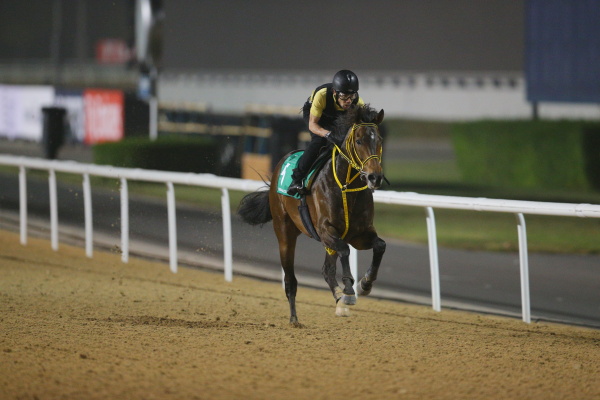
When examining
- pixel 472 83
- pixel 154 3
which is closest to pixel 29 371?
pixel 154 3

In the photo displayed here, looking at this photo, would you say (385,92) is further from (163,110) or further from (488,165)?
(488,165)

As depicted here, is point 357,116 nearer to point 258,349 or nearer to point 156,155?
point 258,349

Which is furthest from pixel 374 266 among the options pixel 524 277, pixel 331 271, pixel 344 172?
pixel 524 277

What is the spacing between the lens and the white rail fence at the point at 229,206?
764cm

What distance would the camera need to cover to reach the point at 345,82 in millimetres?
6609

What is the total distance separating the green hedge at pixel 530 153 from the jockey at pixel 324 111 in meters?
13.6

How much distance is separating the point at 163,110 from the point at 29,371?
21965mm

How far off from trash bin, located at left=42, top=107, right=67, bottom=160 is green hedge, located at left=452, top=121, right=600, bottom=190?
344 inches

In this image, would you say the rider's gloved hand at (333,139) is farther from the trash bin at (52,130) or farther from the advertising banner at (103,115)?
the advertising banner at (103,115)

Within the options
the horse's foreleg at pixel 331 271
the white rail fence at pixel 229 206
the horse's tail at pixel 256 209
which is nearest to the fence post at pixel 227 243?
the white rail fence at pixel 229 206

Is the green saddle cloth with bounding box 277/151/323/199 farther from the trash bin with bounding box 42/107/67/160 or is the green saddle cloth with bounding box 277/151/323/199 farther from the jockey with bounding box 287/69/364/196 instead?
the trash bin with bounding box 42/107/67/160

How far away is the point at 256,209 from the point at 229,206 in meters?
2.12

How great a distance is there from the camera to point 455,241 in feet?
43.3

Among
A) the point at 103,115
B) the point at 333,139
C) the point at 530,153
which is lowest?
the point at 530,153
